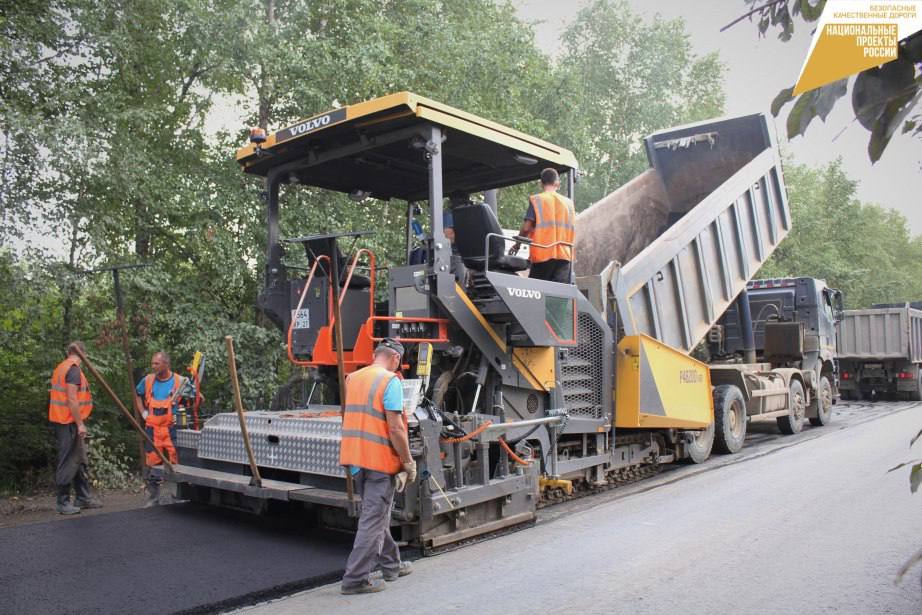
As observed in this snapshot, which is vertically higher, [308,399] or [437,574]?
[308,399]

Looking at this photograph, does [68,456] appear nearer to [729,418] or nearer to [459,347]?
[459,347]

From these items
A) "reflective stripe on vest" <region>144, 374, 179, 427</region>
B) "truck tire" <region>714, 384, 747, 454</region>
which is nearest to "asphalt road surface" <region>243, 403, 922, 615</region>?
"truck tire" <region>714, 384, 747, 454</region>

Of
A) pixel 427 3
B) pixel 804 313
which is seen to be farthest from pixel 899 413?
pixel 427 3

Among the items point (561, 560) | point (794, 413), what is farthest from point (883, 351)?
point (561, 560)

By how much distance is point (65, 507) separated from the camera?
21.0ft

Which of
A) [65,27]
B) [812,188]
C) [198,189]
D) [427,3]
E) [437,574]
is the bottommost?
[437,574]

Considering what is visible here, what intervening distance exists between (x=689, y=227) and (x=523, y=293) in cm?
319

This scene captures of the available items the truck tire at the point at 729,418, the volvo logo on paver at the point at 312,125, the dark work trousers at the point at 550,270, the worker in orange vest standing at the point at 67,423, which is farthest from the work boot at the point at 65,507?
the truck tire at the point at 729,418

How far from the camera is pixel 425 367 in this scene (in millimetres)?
4922

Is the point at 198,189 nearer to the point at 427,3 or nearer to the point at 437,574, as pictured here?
the point at 427,3

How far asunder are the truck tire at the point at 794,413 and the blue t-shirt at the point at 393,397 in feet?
25.8

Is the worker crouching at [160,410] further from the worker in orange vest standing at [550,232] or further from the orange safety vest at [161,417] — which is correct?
the worker in orange vest standing at [550,232]

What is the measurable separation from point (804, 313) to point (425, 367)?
8.76 meters

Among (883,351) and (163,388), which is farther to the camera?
(883,351)
